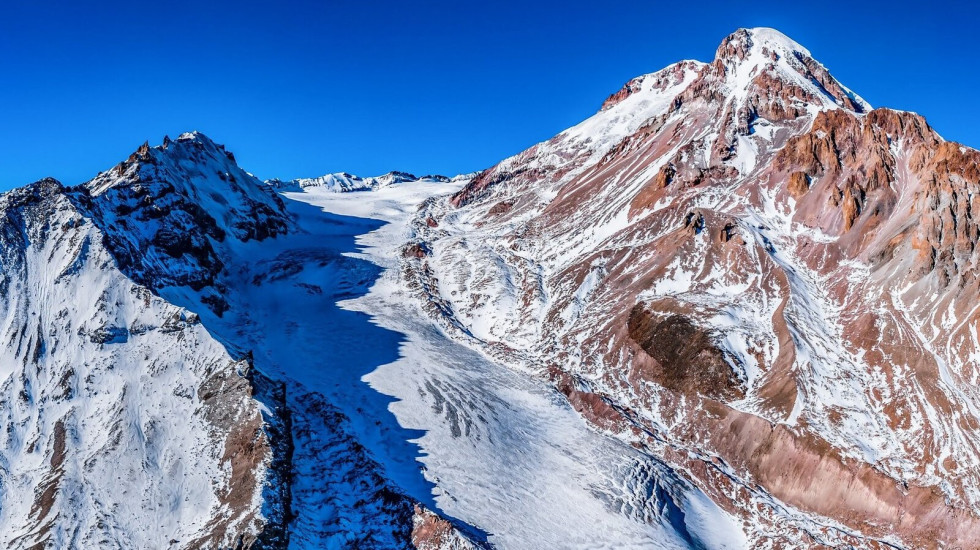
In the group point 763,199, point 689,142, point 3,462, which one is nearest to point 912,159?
point 763,199

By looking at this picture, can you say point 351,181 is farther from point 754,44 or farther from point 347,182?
point 754,44

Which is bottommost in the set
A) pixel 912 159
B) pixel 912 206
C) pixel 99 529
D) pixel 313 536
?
pixel 99 529

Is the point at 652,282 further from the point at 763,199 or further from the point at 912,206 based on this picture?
the point at 912,206

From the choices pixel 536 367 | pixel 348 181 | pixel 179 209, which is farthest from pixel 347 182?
pixel 536 367

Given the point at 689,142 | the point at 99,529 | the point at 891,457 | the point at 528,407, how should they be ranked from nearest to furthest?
1. the point at 99,529
2. the point at 891,457
3. the point at 528,407
4. the point at 689,142

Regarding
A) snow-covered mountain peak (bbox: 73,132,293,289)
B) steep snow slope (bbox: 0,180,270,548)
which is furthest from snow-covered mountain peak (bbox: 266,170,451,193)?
steep snow slope (bbox: 0,180,270,548)

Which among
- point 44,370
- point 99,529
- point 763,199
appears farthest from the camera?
point 763,199
